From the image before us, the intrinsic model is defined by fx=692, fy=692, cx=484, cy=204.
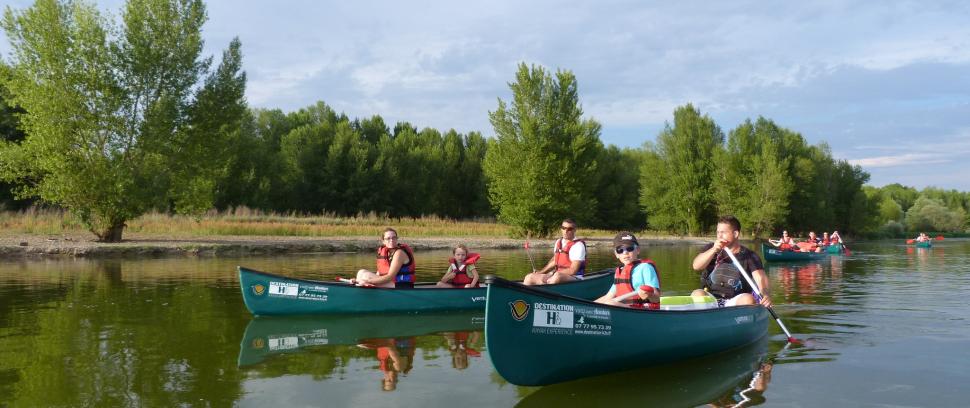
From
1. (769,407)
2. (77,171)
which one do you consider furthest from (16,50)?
(769,407)

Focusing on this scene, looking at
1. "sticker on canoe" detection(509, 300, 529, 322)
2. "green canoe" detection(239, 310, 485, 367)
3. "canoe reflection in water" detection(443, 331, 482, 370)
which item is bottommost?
"canoe reflection in water" detection(443, 331, 482, 370)

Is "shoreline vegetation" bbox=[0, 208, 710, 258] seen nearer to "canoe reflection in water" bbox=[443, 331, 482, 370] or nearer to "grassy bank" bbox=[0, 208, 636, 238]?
"grassy bank" bbox=[0, 208, 636, 238]

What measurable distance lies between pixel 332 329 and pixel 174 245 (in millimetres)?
15356

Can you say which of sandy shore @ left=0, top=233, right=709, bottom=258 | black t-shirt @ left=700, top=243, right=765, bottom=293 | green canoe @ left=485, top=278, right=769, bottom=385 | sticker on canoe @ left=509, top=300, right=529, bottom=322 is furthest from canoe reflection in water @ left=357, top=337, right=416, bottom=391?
sandy shore @ left=0, top=233, right=709, bottom=258

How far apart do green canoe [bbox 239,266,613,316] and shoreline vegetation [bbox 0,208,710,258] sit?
1351 centimetres

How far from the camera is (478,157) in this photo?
62.6 meters

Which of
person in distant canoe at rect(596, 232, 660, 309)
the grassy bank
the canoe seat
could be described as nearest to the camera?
person in distant canoe at rect(596, 232, 660, 309)

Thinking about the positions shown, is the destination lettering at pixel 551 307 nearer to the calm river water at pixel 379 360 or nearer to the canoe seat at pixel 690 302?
the calm river water at pixel 379 360

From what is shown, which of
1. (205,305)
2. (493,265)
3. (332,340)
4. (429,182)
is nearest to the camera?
(332,340)

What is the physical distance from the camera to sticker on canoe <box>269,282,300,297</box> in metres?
10.1

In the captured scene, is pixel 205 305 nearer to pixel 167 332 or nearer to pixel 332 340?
pixel 167 332

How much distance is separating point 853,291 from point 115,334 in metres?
13.5

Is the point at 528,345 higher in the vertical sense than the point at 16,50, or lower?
lower

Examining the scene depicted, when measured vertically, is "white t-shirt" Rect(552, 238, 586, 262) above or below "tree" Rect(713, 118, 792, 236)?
below
